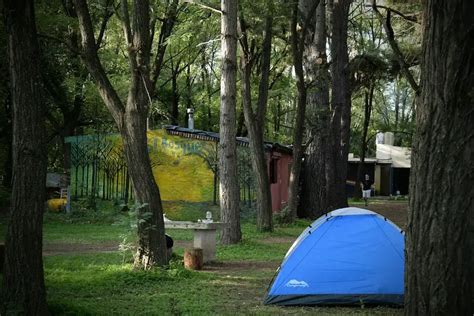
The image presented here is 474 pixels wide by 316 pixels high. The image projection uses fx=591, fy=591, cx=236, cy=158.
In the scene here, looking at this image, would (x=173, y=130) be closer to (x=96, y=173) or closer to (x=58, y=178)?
(x=96, y=173)

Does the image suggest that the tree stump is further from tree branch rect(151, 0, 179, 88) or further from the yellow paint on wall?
the yellow paint on wall

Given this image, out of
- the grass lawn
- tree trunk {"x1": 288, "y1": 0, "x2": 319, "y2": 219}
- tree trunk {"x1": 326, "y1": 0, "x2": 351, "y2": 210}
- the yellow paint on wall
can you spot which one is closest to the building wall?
tree trunk {"x1": 326, "y1": 0, "x2": 351, "y2": 210}

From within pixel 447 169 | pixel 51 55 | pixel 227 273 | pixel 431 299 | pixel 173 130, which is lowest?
pixel 227 273

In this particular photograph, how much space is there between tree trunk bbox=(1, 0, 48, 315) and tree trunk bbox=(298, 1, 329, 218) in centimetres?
1210

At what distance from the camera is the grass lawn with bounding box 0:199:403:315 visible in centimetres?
723

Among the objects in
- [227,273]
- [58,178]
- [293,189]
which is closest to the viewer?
[227,273]

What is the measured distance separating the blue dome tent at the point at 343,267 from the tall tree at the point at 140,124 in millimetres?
2552

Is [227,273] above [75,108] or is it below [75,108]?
below

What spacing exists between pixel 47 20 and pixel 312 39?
8596 mm

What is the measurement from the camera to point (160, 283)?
29.5 feet

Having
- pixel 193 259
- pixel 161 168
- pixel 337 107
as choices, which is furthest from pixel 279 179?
pixel 193 259

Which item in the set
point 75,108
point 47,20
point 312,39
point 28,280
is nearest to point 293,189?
point 312,39

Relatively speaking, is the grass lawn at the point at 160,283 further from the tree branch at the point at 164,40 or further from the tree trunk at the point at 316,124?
the tree trunk at the point at 316,124

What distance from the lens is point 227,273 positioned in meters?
10.2
